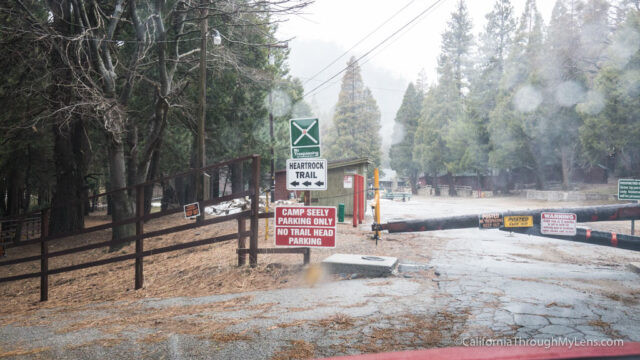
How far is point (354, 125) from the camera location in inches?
2613

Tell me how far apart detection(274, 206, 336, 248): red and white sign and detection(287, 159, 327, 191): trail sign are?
1.32ft

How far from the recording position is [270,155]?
2417 centimetres

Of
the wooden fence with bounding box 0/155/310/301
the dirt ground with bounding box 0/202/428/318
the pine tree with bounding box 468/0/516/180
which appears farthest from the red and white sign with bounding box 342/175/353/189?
the pine tree with bounding box 468/0/516/180

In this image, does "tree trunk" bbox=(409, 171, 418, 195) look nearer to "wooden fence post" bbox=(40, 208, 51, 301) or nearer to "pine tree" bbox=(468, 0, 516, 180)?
"pine tree" bbox=(468, 0, 516, 180)

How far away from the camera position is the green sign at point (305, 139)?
686 cm

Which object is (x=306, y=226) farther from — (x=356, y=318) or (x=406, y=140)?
(x=406, y=140)

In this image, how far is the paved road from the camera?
404 cm

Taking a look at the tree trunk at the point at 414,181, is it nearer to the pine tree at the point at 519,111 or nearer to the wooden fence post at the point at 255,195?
the pine tree at the point at 519,111

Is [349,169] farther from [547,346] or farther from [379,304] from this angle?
[547,346]

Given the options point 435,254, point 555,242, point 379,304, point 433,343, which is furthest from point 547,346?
point 555,242

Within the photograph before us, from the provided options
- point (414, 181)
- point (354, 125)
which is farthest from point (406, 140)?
point (354, 125)

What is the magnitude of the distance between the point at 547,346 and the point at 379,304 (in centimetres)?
202

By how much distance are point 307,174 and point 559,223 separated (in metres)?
4.93

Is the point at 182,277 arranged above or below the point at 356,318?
below
